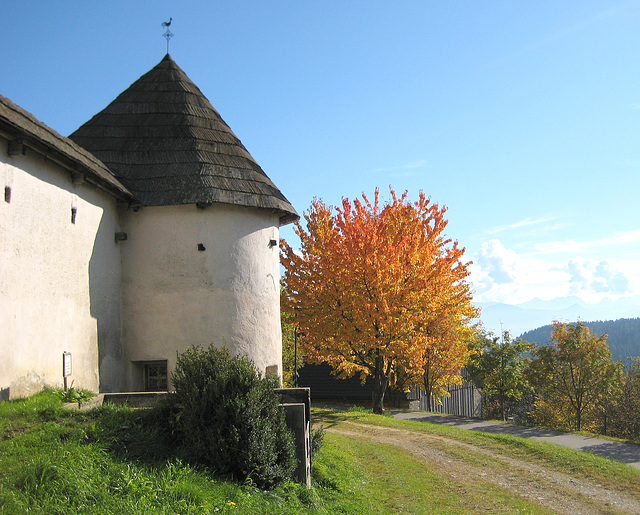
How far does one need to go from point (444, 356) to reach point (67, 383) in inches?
739

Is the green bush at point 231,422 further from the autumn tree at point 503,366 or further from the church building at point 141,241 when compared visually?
the autumn tree at point 503,366

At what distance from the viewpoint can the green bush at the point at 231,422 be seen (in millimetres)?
8594

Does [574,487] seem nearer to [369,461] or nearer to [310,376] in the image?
[369,461]

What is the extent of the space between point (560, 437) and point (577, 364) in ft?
24.7

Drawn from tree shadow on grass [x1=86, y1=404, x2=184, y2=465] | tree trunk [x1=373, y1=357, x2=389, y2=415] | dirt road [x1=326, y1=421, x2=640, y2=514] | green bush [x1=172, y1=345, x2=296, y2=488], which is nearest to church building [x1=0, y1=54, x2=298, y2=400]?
tree shadow on grass [x1=86, y1=404, x2=184, y2=465]

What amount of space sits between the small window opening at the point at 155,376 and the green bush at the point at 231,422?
6.09 m

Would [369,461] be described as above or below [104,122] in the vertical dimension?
below

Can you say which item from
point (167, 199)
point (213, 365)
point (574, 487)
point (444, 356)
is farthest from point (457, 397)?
Answer: point (213, 365)

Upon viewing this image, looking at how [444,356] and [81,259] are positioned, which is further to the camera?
[444,356]

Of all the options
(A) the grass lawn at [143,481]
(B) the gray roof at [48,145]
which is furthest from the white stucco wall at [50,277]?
(A) the grass lawn at [143,481]

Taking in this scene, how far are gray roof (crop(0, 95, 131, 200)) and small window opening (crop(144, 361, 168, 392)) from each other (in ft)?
14.2

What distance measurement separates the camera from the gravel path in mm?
18719

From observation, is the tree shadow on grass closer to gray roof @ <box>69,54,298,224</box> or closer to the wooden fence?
gray roof @ <box>69,54,298,224</box>

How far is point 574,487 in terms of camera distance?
14133 millimetres
